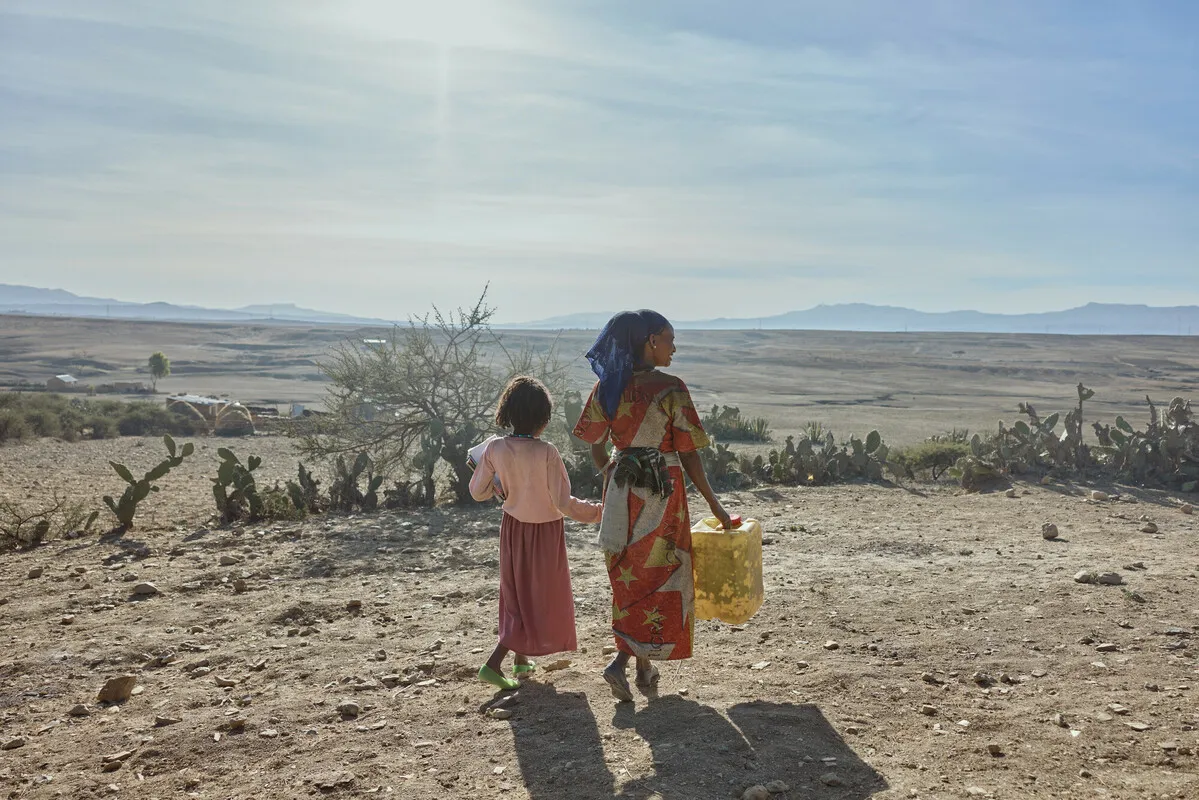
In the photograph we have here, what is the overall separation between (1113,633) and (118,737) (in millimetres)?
4545

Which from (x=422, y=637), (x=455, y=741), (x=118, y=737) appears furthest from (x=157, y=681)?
(x=455, y=741)

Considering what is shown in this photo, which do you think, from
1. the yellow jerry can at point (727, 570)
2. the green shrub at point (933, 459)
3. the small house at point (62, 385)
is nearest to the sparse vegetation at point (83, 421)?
the green shrub at point (933, 459)

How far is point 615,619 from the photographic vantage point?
13.3 ft

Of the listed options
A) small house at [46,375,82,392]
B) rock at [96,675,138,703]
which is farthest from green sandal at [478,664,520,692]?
small house at [46,375,82,392]

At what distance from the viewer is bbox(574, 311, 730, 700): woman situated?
3.92m

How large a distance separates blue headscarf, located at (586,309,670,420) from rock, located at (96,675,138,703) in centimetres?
251

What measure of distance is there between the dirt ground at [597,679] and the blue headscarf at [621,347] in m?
1.30

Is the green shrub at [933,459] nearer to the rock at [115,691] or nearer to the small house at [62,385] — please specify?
the rock at [115,691]

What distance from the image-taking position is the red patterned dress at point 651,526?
3.92m

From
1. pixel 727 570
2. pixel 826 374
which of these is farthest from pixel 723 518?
pixel 826 374

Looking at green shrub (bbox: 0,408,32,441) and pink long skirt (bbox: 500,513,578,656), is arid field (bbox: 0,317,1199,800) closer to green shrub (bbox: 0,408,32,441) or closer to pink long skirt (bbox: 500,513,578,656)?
pink long skirt (bbox: 500,513,578,656)

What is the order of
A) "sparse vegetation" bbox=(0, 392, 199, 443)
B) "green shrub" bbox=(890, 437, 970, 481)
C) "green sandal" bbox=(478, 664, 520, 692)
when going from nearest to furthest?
"green sandal" bbox=(478, 664, 520, 692)
"green shrub" bbox=(890, 437, 970, 481)
"sparse vegetation" bbox=(0, 392, 199, 443)

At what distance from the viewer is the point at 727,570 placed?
4148 millimetres

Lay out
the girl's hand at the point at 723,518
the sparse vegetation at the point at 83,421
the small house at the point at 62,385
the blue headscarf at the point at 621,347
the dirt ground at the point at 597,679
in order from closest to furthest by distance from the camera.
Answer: the dirt ground at the point at 597,679
the blue headscarf at the point at 621,347
the girl's hand at the point at 723,518
the sparse vegetation at the point at 83,421
the small house at the point at 62,385
